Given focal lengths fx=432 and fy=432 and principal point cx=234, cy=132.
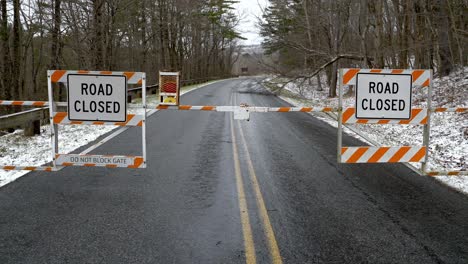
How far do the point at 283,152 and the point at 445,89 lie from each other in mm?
14102

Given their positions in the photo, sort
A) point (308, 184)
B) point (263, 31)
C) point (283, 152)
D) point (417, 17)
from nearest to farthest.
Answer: point (308, 184)
point (283, 152)
point (417, 17)
point (263, 31)

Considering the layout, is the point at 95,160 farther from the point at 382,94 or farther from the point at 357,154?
the point at 382,94

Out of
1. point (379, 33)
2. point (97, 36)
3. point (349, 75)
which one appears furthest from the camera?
point (379, 33)

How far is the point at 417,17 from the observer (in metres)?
24.8

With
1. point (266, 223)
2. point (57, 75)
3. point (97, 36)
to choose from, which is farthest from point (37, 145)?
point (97, 36)

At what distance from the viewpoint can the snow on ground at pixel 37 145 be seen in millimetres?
9438

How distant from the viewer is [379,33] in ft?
80.3

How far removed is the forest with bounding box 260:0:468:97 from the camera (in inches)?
852

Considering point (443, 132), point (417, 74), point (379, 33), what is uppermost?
point (379, 33)

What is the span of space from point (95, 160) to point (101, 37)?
18.3m

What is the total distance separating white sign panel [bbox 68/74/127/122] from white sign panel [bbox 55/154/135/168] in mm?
628

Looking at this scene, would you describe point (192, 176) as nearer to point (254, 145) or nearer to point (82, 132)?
point (254, 145)

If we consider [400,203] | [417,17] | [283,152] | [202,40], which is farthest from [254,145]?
[202,40]

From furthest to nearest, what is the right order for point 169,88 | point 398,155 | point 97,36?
point 97,36 < point 169,88 < point 398,155
